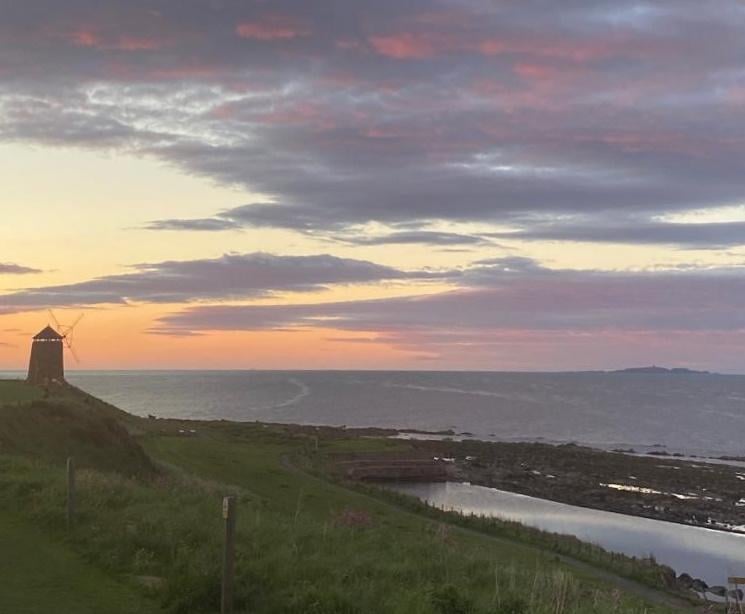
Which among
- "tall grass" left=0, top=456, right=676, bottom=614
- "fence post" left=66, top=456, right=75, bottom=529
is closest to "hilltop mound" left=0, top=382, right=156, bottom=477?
"tall grass" left=0, top=456, right=676, bottom=614

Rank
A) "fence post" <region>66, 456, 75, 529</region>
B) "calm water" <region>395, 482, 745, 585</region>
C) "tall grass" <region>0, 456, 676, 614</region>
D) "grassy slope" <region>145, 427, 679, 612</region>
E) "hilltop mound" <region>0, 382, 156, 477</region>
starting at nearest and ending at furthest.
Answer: "tall grass" <region>0, 456, 676, 614</region>
"grassy slope" <region>145, 427, 679, 612</region>
"fence post" <region>66, 456, 75, 529</region>
"hilltop mound" <region>0, 382, 156, 477</region>
"calm water" <region>395, 482, 745, 585</region>

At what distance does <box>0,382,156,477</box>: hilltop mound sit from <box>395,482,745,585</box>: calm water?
2341 cm

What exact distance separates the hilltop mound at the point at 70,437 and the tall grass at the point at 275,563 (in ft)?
36.8

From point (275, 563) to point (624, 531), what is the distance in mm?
44608

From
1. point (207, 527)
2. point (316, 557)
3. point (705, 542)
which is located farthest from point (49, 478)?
point (705, 542)

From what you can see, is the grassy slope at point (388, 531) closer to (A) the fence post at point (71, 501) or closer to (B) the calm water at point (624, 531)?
(A) the fence post at point (71, 501)

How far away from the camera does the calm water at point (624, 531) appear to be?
4269 cm

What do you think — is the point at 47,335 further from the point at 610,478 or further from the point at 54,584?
the point at 54,584

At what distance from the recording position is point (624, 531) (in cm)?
5112

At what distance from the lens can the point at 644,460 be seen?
3403 inches

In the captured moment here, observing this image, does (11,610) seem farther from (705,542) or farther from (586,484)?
(586,484)

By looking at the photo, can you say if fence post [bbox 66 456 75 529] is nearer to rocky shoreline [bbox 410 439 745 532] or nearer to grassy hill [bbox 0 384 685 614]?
grassy hill [bbox 0 384 685 614]

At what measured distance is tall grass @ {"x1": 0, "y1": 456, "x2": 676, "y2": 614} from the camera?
408 inches

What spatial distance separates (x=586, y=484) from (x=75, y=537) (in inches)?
2456
